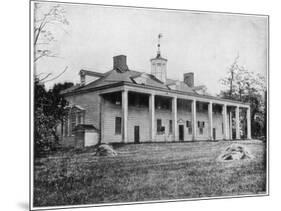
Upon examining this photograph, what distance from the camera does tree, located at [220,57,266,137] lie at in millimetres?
8141

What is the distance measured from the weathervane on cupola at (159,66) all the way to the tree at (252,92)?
1.31 metres

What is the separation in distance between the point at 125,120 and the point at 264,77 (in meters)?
2.93

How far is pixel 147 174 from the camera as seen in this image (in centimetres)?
736

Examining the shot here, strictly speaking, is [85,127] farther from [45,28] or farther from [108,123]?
[45,28]

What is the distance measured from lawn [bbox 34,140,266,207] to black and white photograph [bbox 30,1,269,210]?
0.02 meters

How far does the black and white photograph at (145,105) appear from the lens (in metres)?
6.82

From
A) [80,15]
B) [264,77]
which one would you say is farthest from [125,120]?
[264,77]

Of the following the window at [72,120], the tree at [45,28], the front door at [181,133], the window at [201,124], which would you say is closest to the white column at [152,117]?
the front door at [181,133]

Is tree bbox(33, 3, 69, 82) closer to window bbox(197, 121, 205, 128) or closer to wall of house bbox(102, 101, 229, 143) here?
wall of house bbox(102, 101, 229, 143)

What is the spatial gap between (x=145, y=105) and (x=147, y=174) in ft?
3.80

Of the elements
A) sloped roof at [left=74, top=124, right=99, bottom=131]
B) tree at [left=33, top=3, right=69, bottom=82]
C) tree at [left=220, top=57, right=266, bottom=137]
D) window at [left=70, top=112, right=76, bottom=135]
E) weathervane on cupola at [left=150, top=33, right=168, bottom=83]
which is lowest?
sloped roof at [left=74, top=124, right=99, bottom=131]

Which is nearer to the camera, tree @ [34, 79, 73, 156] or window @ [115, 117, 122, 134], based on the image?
tree @ [34, 79, 73, 156]

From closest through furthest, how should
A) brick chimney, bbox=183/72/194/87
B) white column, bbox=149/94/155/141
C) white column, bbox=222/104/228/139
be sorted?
white column, bbox=149/94/155/141 → brick chimney, bbox=183/72/194/87 → white column, bbox=222/104/228/139

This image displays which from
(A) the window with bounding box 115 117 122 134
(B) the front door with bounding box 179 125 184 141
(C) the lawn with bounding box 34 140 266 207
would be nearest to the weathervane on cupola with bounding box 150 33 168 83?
(B) the front door with bounding box 179 125 184 141
